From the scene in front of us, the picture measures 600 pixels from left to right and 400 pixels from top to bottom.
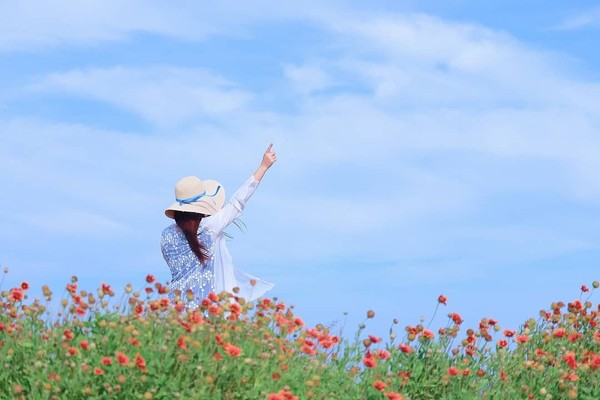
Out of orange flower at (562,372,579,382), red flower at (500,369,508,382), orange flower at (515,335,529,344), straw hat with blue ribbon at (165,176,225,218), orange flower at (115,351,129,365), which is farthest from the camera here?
straw hat with blue ribbon at (165,176,225,218)

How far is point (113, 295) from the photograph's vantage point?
6.20m

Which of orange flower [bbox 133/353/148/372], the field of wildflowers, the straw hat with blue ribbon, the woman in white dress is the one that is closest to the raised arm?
the woman in white dress

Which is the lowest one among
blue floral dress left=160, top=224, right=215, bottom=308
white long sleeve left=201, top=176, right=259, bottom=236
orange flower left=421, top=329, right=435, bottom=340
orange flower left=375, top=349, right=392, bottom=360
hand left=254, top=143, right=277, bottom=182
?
orange flower left=375, top=349, right=392, bottom=360

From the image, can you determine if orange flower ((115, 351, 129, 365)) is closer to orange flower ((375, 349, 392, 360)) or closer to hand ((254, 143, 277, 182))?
orange flower ((375, 349, 392, 360))

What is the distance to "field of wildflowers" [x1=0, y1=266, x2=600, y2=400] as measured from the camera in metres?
5.41

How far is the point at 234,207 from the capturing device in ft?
29.3

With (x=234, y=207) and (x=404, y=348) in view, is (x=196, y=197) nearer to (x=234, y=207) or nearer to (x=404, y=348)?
(x=234, y=207)

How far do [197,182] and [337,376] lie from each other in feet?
11.7

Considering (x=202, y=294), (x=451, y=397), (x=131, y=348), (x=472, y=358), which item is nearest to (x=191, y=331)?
(x=131, y=348)

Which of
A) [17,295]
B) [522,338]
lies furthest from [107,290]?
[522,338]

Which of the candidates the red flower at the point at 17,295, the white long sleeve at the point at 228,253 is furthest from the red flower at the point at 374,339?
the white long sleeve at the point at 228,253

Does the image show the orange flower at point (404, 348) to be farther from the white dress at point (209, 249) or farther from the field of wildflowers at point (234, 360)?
the white dress at point (209, 249)

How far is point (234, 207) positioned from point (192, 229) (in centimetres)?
47

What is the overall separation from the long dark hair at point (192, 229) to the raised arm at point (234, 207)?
10 centimetres
